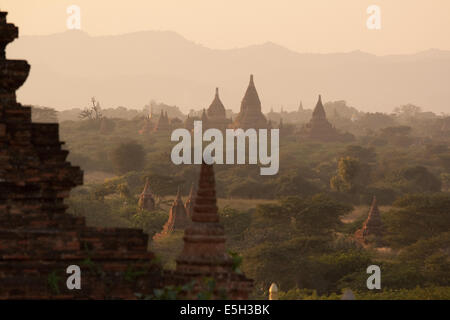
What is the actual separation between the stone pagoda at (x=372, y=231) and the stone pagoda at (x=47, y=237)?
50.3m

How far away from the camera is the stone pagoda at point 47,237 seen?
38.2 feet

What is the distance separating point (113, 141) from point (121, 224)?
210 ft

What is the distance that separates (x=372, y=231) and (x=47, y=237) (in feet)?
172

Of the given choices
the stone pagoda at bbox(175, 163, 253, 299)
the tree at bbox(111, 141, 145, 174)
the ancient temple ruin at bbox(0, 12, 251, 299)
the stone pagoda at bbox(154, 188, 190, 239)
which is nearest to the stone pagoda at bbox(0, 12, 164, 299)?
the ancient temple ruin at bbox(0, 12, 251, 299)

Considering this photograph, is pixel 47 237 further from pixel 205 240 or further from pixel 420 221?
pixel 420 221

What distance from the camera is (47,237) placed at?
1181 centimetres

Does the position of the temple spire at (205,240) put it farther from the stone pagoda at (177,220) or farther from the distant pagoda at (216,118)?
the distant pagoda at (216,118)

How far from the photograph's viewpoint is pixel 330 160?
110 metres

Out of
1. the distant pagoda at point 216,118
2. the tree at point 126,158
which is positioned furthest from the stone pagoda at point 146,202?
the distant pagoda at point 216,118

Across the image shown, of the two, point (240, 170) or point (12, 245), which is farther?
point (240, 170)

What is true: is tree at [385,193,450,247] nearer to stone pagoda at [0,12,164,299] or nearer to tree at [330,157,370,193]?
tree at [330,157,370,193]

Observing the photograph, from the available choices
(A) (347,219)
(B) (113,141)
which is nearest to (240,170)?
(A) (347,219)
